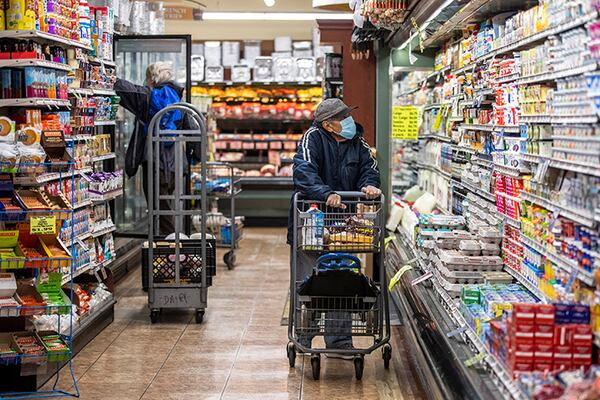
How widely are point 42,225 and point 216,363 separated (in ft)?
5.59

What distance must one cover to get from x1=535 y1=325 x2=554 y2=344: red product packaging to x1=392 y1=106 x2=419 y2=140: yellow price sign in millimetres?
5521

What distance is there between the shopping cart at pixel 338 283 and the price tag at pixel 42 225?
1.49 m

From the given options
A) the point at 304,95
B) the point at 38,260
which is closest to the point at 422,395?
the point at 38,260

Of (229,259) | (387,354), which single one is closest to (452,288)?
(387,354)

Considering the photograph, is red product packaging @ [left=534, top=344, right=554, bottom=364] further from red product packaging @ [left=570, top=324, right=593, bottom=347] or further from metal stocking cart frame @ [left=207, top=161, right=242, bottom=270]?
metal stocking cart frame @ [left=207, top=161, right=242, bottom=270]

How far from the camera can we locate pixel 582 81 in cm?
400

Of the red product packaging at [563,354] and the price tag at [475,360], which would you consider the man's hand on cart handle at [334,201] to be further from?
the red product packaging at [563,354]

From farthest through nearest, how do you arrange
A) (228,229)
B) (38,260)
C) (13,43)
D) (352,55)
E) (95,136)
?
(228,229), (352,55), (95,136), (13,43), (38,260)

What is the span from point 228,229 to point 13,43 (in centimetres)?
586

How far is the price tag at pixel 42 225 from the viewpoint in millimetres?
5695

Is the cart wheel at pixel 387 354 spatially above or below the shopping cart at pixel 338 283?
below

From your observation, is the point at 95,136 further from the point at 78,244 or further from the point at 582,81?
the point at 582,81

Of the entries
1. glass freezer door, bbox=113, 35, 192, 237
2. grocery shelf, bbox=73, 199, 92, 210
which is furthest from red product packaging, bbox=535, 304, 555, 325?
glass freezer door, bbox=113, 35, 192, 237

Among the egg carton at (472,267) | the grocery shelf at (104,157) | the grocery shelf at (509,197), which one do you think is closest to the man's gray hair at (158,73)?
the grocery shelf at (104,157)
